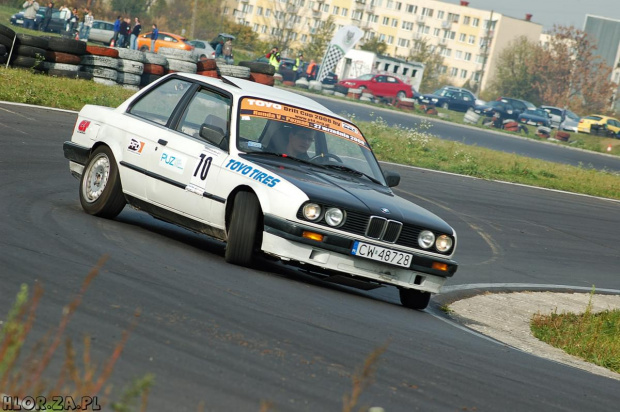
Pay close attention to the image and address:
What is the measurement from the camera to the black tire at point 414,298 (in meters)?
8.20

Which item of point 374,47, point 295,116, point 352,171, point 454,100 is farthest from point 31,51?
point 374,47

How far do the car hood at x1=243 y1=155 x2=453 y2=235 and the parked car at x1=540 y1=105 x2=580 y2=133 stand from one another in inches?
2081

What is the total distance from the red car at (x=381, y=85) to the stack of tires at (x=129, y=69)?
33602 mm

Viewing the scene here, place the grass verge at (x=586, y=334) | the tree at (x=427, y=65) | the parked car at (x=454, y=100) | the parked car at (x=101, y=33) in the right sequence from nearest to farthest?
the grass verge at (x=586, y=334), the parked car at (x=101, y=33), the parked car at (x=454, y=100), the tree at (x=427, y=65)

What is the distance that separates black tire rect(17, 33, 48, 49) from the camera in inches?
789

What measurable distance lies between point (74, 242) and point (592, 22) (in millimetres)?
169310

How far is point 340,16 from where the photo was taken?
14412 centimetres

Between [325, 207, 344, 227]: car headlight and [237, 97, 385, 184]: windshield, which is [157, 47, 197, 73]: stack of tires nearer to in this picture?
[237, 97, 385, 184]: windshield

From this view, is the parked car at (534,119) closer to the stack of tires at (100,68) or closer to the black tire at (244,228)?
the stack of tires at (100,68)

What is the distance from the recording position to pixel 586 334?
898cm

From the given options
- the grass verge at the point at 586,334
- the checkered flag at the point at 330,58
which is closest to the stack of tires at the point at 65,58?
the grass verge at the point at 586,334

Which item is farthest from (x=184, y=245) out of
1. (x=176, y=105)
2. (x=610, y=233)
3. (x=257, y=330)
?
(x=610, y=233)

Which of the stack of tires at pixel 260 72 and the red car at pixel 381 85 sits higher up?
the red car at pixel 381 85

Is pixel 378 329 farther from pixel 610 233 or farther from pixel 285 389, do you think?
pixel 610 233
